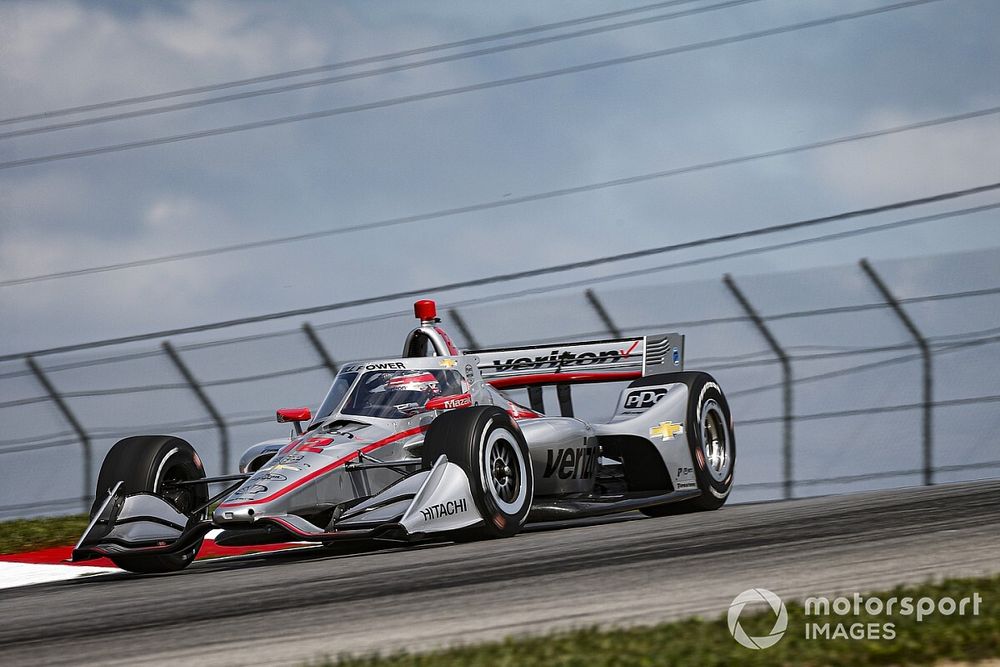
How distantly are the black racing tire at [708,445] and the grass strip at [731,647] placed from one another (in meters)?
5.84

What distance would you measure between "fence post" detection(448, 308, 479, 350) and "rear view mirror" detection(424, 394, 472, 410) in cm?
446

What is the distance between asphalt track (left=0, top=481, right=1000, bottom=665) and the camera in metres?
5.05

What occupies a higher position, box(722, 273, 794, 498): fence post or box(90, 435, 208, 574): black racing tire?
box(722, 273, 794, 498): fence post

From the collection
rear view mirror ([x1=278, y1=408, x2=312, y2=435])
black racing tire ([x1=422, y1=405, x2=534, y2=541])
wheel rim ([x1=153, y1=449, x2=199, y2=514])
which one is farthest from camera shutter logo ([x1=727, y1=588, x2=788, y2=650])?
rear view mirror ([x1=278, y1=408, x2=312, y2=435])

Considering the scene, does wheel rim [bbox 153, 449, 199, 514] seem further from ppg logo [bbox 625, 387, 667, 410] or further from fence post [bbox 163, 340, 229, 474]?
fence post [bbox 163, 340, 229, 474]

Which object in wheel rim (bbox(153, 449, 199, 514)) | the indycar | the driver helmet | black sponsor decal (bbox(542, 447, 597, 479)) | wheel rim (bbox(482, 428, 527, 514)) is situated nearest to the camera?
the indycar

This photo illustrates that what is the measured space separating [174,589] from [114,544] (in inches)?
43.6

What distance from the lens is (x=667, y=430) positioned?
10453mm

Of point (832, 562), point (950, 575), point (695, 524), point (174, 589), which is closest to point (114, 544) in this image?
point (174, 589)

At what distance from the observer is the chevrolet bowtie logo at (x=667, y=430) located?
34.1 feet

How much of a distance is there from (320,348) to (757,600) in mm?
9439

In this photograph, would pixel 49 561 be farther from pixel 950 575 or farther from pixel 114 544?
pixel 950 575

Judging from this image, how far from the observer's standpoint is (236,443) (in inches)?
534

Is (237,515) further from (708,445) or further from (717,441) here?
(717,441)
